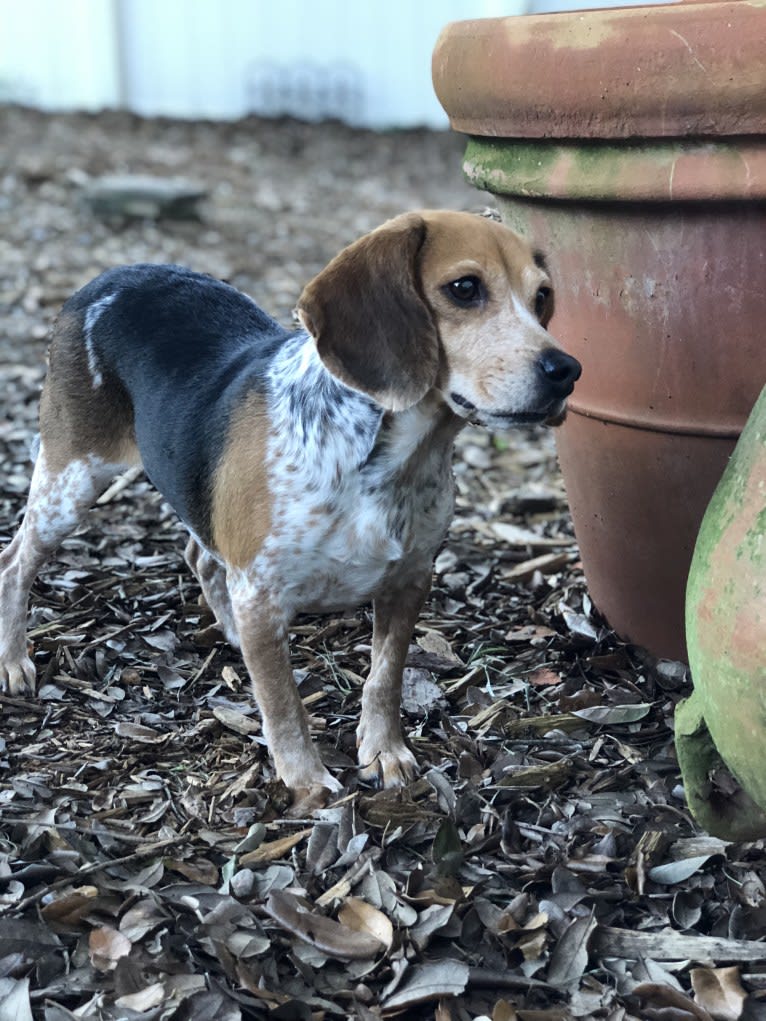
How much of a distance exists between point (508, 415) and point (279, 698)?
892 millimetres

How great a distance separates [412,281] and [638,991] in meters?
1.54

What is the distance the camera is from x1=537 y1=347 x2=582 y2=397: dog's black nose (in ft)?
9.30

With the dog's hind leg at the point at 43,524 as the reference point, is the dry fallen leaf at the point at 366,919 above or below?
below

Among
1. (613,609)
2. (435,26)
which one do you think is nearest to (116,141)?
(435,26)

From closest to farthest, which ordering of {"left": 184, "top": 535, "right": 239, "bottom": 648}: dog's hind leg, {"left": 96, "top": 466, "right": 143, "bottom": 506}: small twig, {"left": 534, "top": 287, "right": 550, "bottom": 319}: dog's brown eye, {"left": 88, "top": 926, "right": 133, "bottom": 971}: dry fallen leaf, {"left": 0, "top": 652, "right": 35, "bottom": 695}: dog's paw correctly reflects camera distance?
1. {"left": 88, "top": 926, "right": 133, "bottom": 971}: dry fallen leaf
2. {"left": 534, "top": 287, "right": 550, "bottom": 319}: dog's brown eye
3. {"left": 0, "top": 652, "right": 35, "bottom": 695}: dog's paw
4. {"left": 184, "top": 535, "right": 239, "bottom": 648}: dog's hind leg
5. {"left": 96, "top": 466, "right": 143, "bottom": 506}: small twig

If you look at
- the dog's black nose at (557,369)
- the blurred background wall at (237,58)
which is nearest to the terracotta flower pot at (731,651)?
the dog's black nose at (557,369)

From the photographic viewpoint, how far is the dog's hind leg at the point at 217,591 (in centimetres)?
398

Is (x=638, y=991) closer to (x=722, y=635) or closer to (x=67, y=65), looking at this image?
(x=722, y=635)

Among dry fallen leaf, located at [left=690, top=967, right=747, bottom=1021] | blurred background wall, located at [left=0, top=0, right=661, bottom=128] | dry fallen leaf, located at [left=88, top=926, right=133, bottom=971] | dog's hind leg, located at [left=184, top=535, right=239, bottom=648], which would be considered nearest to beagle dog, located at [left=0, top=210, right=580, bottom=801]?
dog's hind leg, located at [left=184, top=535, right=239, bottom=648]

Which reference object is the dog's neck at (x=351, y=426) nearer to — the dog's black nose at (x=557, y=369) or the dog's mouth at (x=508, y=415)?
the dog's mouth at (x=508, y=415)

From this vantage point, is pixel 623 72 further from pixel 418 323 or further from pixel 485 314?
pixel 418 323

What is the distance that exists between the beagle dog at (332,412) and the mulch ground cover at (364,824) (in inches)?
8.8

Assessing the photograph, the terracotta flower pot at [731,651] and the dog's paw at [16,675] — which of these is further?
the dog's paw at [16,675]

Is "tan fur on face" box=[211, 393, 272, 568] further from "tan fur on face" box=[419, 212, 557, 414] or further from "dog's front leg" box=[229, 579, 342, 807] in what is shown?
"tan fur on face" box=[419, 212, 557, 414]
